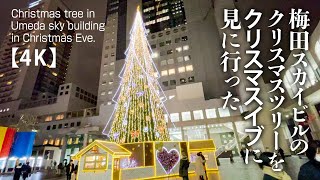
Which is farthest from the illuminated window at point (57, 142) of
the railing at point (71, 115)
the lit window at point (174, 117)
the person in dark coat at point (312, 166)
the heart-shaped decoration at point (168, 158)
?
the person in dark coat at point (312, 166)

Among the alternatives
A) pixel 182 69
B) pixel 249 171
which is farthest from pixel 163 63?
pixel 249 171

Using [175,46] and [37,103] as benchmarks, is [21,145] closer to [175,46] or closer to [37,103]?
[175,46]

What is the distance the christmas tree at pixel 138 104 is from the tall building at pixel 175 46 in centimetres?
2536

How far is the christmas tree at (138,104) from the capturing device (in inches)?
417

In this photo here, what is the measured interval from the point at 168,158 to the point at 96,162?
3480 millimetres

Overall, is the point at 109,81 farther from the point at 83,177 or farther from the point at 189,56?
the point at 83,177

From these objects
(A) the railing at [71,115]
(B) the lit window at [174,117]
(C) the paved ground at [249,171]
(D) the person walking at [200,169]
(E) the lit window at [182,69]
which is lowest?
(C) the paved ground at [249,171]

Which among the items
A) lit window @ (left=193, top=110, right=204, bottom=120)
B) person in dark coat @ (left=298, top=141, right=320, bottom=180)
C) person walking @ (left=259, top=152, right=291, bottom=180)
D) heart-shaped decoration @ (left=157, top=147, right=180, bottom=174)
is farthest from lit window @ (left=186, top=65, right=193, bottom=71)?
person in dark coat @ (left=298, top=141, right=320, bottom=180)

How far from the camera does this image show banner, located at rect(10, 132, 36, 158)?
70.7 ft

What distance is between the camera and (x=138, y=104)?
11211 millimetres

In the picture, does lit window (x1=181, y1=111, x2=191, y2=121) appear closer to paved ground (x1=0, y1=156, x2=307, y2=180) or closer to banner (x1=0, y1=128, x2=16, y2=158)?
paved ground (x1=0, y1=156, x2=307, y2=180)

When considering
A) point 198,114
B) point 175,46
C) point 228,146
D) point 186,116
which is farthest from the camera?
point 175,46

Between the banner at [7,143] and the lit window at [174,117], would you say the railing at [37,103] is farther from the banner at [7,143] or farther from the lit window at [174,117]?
the lit window at [174,117]

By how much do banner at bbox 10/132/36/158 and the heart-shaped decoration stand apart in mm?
21844
